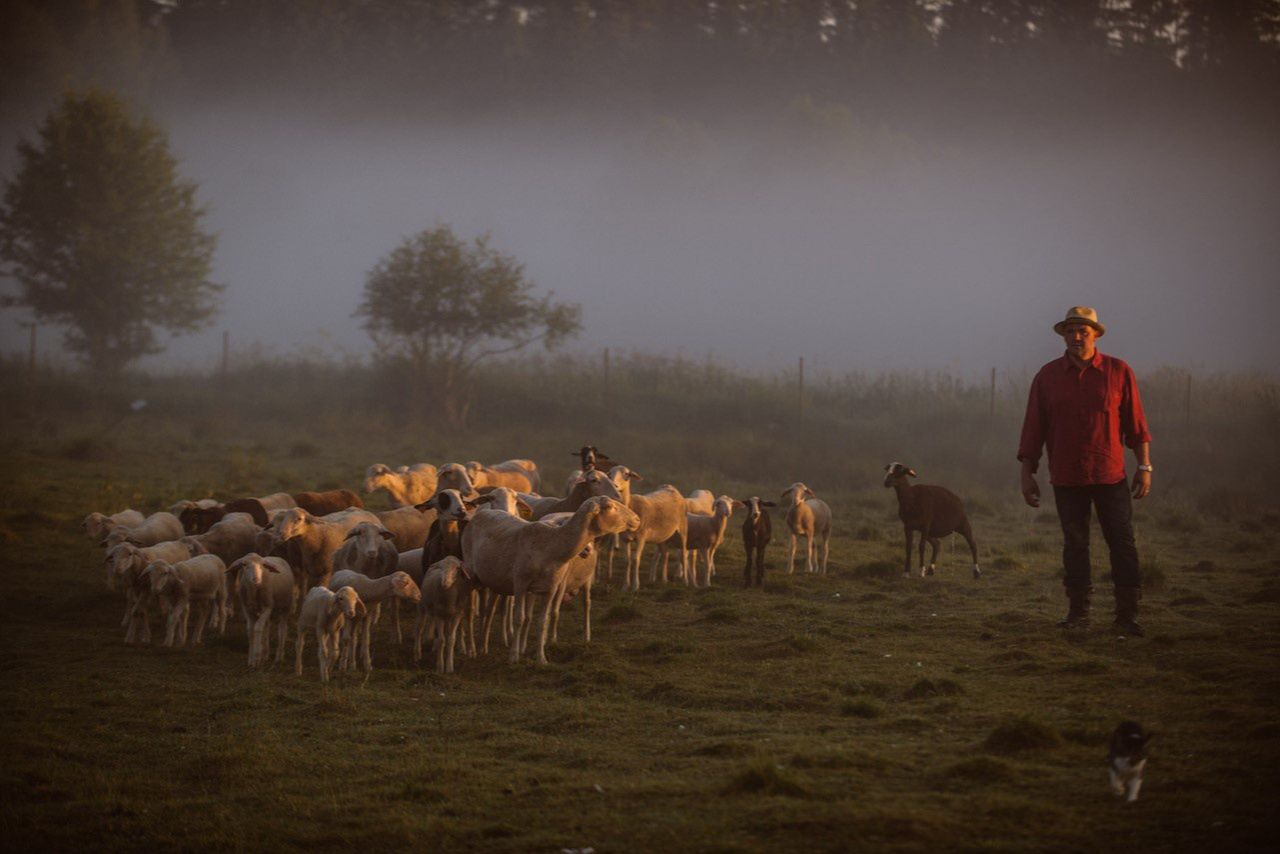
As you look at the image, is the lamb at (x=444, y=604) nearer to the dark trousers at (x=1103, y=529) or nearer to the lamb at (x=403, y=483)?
the dark trousers at (x=1103, y=529)

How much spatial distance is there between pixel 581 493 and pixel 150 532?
5766 millimetres

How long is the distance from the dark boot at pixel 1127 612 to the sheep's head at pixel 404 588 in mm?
7240

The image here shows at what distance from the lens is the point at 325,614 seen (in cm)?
1141

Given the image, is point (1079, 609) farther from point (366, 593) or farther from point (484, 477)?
point (484, 477)

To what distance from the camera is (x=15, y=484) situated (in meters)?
23.0

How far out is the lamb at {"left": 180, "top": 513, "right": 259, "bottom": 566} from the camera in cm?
1478

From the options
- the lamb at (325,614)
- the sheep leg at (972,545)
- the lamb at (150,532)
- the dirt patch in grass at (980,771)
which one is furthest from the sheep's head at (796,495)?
the dirt patch in grass at (980,771)

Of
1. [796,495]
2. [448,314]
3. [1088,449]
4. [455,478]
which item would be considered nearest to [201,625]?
[455,478]

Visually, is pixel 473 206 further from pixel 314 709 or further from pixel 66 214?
pixel 314 709

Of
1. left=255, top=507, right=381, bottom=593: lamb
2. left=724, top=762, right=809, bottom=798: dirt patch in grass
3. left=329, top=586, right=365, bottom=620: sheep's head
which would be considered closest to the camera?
left=724, top=762, right=809, bottom=798: dirt patch in grass

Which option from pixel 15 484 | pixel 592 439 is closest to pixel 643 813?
pixel 15 484

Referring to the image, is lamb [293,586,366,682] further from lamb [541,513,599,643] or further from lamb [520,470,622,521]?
lamb [520,470,622,521]

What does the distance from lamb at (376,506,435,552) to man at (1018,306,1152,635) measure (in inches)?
325

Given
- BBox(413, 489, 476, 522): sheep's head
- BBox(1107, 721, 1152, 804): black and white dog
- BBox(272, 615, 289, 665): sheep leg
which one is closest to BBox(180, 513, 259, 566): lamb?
BBox(272, 615, 289, 665): sheep leg
